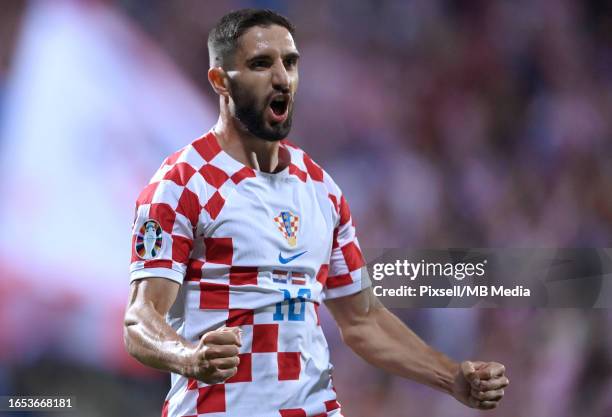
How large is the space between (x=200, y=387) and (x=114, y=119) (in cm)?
163

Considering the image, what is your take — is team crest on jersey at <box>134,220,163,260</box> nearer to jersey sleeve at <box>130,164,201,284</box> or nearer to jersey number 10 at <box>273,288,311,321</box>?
jersey sleeve at <box>130,164,201,284</box>

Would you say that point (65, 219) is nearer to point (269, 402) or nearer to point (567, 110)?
point (269, 402)

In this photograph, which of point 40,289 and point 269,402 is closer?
point 269,402

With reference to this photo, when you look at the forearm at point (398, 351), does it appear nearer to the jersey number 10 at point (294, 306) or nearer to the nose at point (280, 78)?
the jersey number 10 at point (294, 306)

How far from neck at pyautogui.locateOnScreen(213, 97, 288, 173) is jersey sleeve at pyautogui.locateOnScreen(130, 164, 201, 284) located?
A: 17cm

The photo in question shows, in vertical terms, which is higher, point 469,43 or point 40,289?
point 469,43

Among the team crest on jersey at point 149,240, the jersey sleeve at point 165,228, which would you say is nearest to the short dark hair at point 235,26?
the jersey sleeve at point 165,228

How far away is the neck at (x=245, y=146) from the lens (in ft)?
6.58

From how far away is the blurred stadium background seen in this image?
125 inches

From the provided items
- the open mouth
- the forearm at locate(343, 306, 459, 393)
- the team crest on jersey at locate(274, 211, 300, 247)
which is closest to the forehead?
the open mouth

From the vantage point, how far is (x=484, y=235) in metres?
3.18

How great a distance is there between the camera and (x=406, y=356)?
2.08 meters

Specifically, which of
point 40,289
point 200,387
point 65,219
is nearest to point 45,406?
point 40,289

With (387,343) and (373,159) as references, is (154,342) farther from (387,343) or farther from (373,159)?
(373,159)
